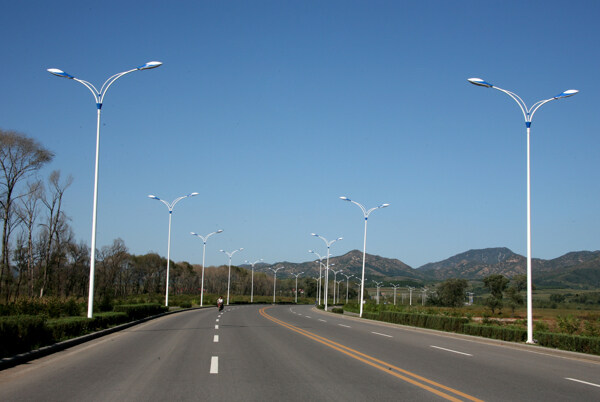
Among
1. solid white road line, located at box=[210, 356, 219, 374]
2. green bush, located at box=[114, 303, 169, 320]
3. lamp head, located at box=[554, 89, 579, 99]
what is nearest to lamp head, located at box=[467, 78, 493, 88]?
lamp head, located at box=[554, 89, 579, 99]

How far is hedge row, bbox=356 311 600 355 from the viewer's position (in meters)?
17.0

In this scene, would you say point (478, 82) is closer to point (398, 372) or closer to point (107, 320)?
point (398, 372)

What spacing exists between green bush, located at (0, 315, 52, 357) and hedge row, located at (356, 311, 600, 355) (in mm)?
15664

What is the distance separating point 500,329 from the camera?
21.5 metres

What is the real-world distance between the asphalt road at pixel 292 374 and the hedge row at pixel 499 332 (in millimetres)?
893

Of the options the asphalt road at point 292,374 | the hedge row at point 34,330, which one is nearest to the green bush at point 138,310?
the hedge row at point 34,330

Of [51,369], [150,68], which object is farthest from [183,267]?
[51,369]

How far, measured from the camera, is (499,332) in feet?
70.8

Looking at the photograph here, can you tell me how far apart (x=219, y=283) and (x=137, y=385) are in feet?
507

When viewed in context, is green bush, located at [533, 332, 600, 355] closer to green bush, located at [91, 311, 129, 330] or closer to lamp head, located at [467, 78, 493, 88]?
lamp head, located at [467, 78, 493, 88]

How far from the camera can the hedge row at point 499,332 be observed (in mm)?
16984

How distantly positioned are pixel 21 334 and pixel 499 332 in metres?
17.0

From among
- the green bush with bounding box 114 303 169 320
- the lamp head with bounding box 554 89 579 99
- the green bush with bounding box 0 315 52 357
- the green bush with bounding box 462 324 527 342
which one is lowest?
the green bush with bounding box 114 303 169 320

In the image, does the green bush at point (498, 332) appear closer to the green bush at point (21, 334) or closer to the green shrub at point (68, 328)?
the green shrub at point (68, 328)
